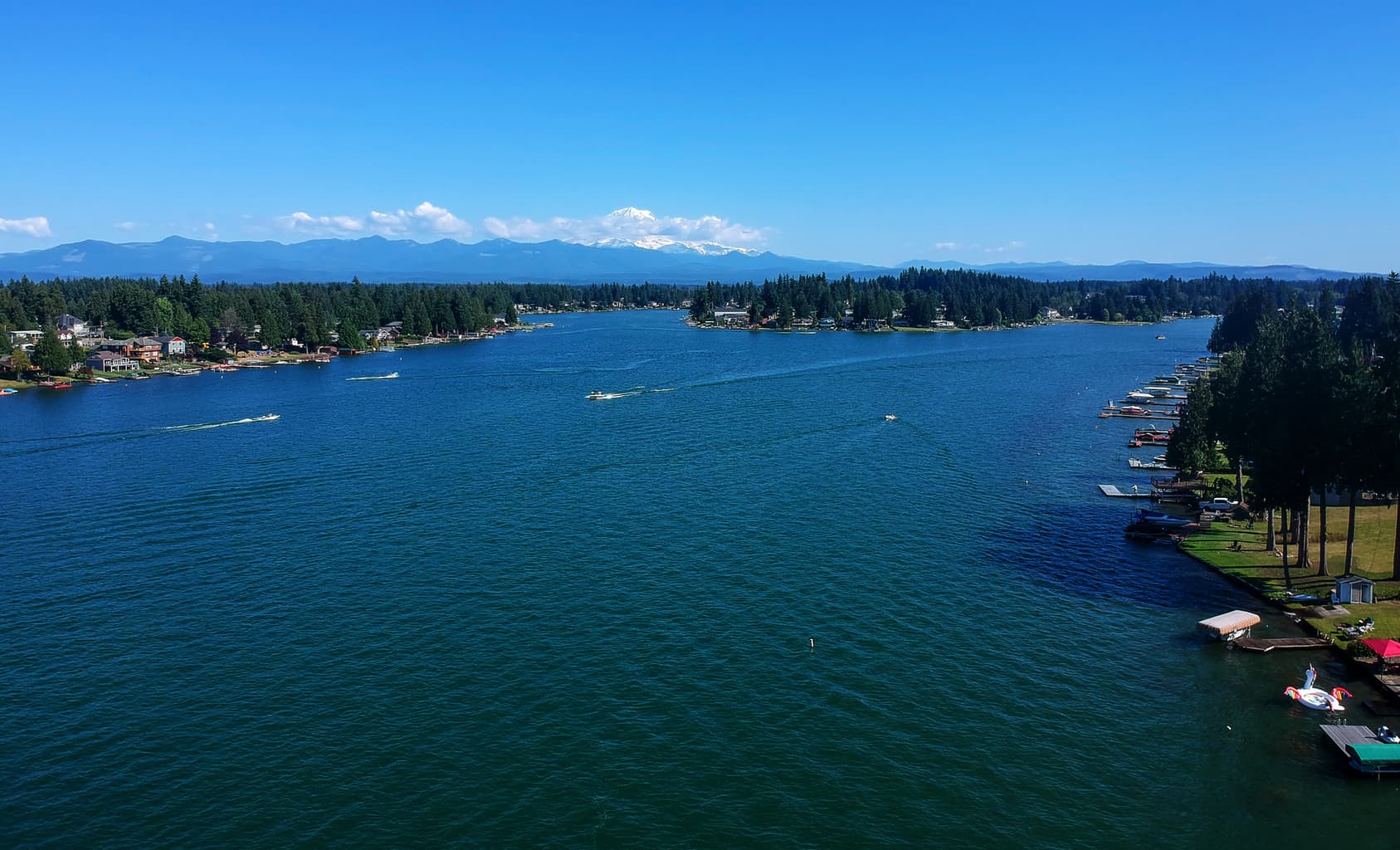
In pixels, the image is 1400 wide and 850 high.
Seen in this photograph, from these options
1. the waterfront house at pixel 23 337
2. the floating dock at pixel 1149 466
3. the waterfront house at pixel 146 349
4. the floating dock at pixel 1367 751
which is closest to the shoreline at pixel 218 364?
the waterfront house at pixel 146 349

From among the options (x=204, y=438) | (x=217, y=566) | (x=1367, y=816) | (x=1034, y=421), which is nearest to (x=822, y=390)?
(x=1034, y=421)

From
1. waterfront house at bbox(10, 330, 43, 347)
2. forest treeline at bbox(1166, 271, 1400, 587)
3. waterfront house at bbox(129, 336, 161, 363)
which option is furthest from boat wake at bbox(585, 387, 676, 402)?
waterfront house at bbox(10, 330, 43, 347)

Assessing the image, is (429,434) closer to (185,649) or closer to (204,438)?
(204,438)

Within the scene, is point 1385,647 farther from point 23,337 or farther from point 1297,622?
point 23,337

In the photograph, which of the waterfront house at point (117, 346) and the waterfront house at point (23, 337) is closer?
the waterfront house at point (23, 337)

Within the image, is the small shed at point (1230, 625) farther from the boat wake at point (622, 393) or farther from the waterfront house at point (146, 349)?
the waterfront house at point (146, 349)

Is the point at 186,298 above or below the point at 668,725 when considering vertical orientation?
above
